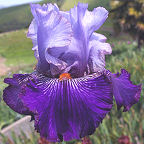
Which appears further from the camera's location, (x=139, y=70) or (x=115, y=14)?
(x=115, y=14)

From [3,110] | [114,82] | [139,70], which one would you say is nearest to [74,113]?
[114,82]

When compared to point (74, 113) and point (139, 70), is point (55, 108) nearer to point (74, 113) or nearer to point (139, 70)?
point (74, 113)

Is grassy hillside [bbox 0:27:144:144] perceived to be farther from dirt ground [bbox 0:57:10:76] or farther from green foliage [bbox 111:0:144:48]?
green foliage [bbox 111:0:144:48]

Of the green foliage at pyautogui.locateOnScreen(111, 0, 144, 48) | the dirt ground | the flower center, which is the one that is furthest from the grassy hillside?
the green foliage at pyautogui.locateOnScreen(111, 0, 144, 48)

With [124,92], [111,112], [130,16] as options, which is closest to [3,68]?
[124,92]

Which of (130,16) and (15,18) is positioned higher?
(15,18)

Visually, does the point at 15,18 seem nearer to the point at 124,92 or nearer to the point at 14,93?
the point at 14,93

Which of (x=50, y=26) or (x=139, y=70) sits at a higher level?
(x=50, y=26)
